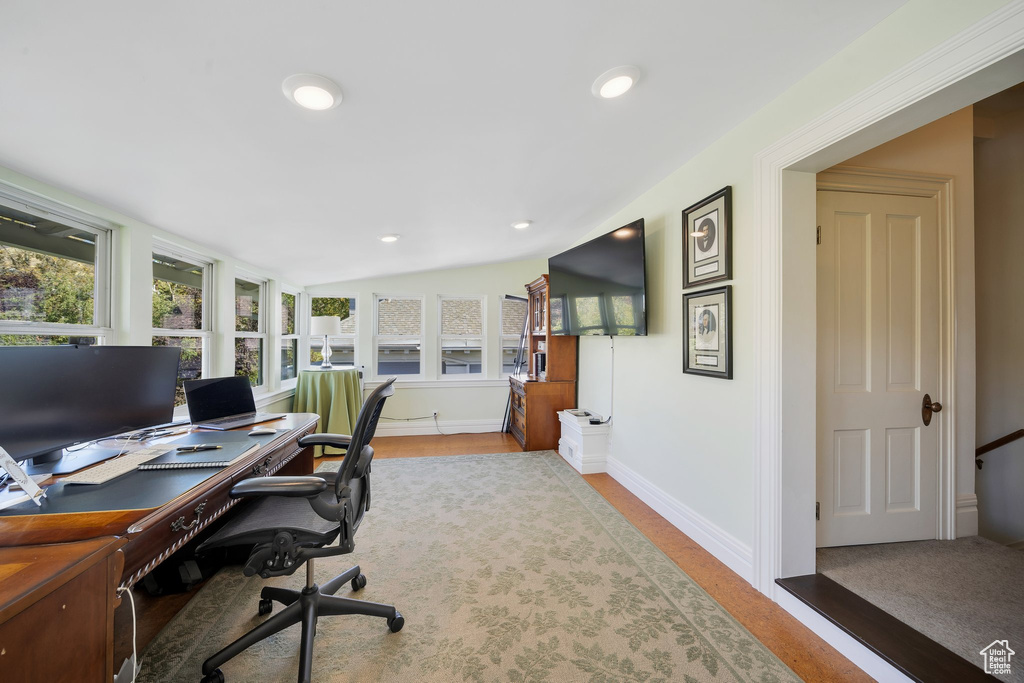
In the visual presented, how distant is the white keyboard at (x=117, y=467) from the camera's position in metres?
1.33

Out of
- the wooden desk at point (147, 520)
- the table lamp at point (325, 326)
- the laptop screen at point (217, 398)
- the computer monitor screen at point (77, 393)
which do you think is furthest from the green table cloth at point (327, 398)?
the wooden desk at point (147, 520)

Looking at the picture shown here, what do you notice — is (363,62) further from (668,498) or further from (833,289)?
(668,498)

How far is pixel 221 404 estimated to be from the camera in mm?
2326

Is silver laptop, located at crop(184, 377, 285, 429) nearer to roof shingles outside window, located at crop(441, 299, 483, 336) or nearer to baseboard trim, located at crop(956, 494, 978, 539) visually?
roof shingles outside window, located at crop(441, 299, 483, 336)

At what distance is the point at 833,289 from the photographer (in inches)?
78.6

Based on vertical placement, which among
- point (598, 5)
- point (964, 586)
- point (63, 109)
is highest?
point (598, 5)

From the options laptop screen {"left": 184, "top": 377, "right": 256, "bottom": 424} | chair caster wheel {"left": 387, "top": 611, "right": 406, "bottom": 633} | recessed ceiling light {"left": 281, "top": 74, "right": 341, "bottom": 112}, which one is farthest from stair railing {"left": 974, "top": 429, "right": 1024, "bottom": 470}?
laptop screen {"left": 184, "top": 377, "right": 256, "bottom": 424}

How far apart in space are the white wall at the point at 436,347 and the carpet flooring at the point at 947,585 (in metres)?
3.88

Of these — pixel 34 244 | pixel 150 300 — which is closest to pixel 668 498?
pixel 150 300

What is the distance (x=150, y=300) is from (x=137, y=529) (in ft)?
6.59

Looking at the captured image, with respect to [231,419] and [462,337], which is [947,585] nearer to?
[231,419]

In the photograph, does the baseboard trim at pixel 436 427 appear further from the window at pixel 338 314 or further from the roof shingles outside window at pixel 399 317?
the roof shingles outside window at pixel 399 317

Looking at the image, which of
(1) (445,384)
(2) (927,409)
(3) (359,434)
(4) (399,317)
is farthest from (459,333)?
(2) (927,409)

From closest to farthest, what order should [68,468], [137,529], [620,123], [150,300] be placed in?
1. [137,529]
2. [68,468]
3. [620,123]
4. [150,300]
